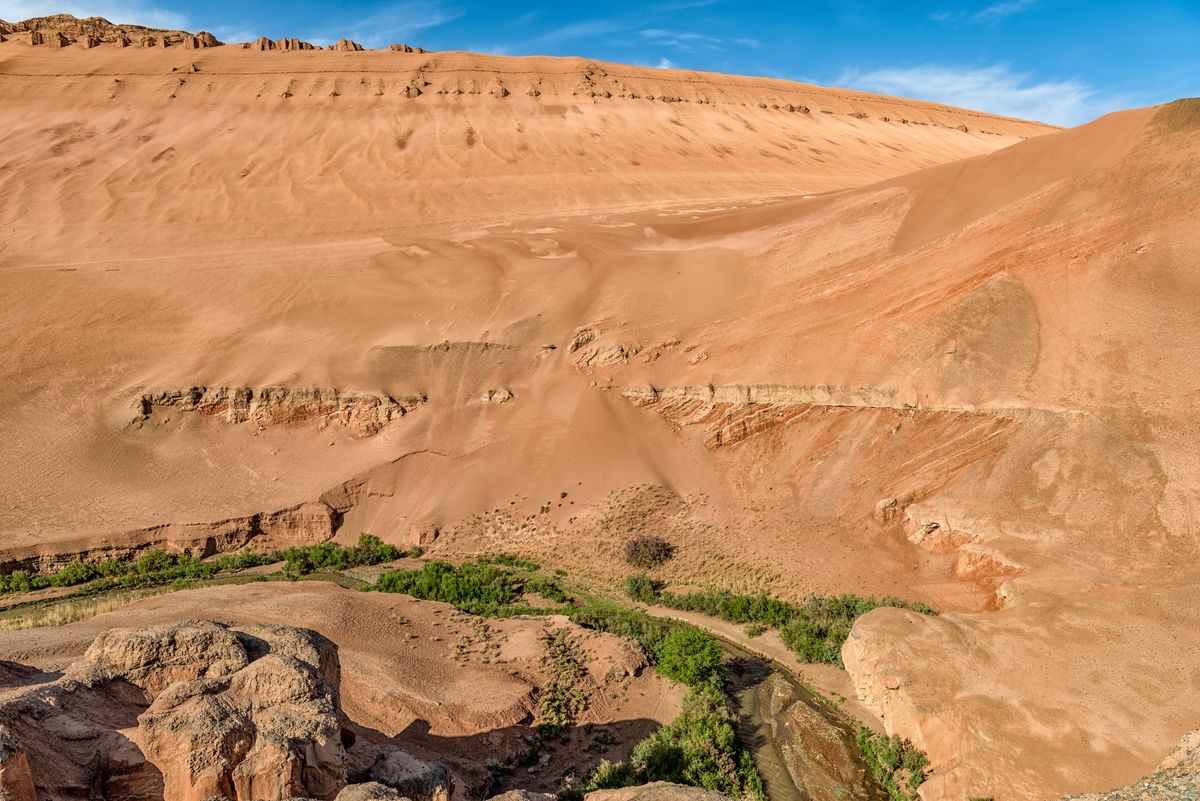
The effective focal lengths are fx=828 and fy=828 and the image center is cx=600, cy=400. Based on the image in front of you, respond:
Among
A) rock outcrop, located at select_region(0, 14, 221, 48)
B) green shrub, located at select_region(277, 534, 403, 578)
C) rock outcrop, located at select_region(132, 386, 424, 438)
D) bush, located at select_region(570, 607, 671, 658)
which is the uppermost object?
rock outcrop, located at select_region(0, 14, 221, 48)

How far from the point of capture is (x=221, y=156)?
40531 mm

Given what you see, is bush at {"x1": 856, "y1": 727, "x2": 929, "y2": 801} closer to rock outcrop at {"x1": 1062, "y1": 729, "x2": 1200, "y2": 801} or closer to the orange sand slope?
rock outcrop at {"x1": 1062, "y1": 729, "x2": 1200, "y2": 801}

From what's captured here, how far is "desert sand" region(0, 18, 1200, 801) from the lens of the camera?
557 inches

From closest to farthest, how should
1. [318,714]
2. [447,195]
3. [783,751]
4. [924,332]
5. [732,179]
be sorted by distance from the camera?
[318,714] < [783,751] < [924,332] < [447,195] < [732,179]

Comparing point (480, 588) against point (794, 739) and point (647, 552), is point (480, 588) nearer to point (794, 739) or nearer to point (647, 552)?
point (647, 552)

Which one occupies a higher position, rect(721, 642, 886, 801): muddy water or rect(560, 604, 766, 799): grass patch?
rect(560, 604, 766, 799): grass patch

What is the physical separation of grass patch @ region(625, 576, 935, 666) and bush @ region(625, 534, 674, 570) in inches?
20.0

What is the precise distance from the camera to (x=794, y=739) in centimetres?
1391

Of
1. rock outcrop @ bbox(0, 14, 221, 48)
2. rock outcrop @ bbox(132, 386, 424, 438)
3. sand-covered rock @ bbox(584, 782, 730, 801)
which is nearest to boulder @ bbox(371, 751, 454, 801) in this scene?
sand-covered rock @ bbox(584, 782, 730, 801)

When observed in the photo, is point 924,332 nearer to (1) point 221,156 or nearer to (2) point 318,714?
(2) point 318,714

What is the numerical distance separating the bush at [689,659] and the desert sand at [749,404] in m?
2.51

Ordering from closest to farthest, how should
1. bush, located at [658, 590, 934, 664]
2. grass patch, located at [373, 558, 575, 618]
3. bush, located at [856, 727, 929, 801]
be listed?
bush, located at [856, 727, 929, 801], bush, located at [658, 590, 934, 664], grass patch, located at [373, 558, 575, 618]

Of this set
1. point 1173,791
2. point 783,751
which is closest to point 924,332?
point 783,751

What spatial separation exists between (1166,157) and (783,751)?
17.2 metres
